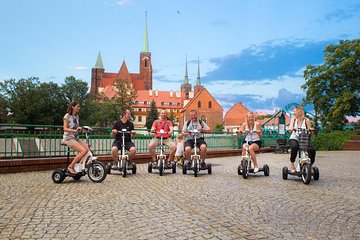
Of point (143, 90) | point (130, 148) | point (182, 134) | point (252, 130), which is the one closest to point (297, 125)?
point (252, 130)

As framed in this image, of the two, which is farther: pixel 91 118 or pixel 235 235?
pixel 91 118

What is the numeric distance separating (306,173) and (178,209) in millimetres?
4108

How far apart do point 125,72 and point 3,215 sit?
128100mm

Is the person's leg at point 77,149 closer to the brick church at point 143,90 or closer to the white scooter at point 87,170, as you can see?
the white scooter at point 87,170

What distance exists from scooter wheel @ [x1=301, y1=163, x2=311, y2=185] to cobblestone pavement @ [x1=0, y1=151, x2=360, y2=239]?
19cm

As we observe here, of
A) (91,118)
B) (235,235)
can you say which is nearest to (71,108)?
(235,235)

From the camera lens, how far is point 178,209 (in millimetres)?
5512

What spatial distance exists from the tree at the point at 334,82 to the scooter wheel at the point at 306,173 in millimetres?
29965

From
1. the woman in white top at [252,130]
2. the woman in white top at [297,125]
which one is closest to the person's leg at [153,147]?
the woman in white top at [252,130]

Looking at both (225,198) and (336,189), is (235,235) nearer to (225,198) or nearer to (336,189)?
(225,198)

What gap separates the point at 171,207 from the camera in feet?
18.6

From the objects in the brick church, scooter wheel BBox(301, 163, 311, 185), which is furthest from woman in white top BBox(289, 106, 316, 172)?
the brick church

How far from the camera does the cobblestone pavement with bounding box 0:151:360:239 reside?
14.1ft

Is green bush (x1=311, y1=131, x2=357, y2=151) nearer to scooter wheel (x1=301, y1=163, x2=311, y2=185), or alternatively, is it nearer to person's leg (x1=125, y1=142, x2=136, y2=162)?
scooter wheel (x1=301, y1=163, x2=311, y2=185)
